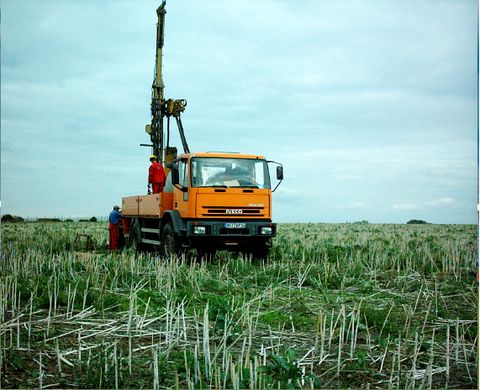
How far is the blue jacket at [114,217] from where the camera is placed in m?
20.5

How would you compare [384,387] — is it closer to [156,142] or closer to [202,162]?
→ [202,162]

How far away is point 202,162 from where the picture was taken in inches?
558

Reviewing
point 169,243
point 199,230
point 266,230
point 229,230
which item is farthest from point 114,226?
point 266,230

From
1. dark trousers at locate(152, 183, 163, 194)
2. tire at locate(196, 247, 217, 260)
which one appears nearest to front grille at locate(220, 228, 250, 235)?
tire at locate(196, 247, 217, 260)

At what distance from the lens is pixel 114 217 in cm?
2052

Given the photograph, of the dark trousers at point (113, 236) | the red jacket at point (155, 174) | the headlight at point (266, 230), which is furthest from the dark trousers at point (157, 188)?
the dark trousers at point (113, 236)

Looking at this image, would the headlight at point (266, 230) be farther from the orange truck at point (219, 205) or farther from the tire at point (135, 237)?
the tire at point (135, 237)

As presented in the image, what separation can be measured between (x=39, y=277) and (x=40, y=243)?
9.74m

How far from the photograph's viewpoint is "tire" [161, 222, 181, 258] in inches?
563

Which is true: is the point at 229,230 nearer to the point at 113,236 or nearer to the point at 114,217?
the point at 114,217

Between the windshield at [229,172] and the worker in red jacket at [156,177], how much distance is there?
114 inches

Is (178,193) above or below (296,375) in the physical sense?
above

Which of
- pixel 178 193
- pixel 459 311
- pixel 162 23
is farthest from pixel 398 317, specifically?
pixel 162 23

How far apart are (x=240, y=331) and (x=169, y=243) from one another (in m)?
8.67
